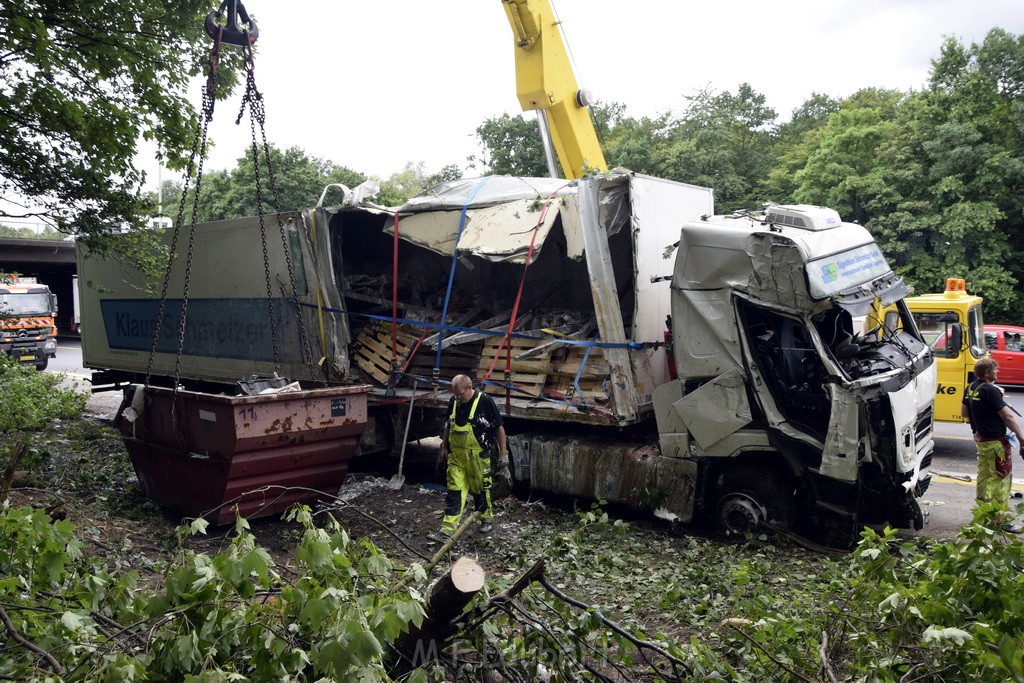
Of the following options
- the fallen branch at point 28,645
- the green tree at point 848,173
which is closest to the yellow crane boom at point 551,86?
the fallen branch at point 28,645

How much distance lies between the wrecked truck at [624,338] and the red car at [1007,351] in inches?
391

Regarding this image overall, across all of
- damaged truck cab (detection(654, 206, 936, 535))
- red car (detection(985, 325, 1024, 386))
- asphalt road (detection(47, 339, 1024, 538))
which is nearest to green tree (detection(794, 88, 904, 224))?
red car (detection(985, 325, 1024, 386))

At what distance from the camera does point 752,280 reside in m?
6.46

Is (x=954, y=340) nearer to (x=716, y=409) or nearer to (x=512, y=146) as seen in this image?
(x=716, y=409)

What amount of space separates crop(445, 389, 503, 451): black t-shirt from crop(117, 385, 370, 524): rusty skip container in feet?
4.22

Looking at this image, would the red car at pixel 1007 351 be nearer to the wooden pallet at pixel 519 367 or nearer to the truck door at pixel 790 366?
the truck door at pixel 790 366

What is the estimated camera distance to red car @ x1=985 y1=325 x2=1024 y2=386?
1530 centimetres

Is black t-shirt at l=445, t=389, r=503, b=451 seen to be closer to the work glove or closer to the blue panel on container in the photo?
the work glove

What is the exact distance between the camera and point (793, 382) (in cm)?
642

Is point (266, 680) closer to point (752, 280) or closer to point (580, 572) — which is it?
point (580, 572)

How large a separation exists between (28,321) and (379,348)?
62.6 ft

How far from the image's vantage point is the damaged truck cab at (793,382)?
596cm

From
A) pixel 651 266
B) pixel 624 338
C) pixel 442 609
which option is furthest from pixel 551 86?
pixel 442 609

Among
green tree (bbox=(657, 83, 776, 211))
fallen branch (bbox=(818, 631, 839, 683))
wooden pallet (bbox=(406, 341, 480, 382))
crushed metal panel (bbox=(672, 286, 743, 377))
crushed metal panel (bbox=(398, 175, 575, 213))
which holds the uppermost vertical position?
green tree (bbox=(657, 83, 776, 211))
